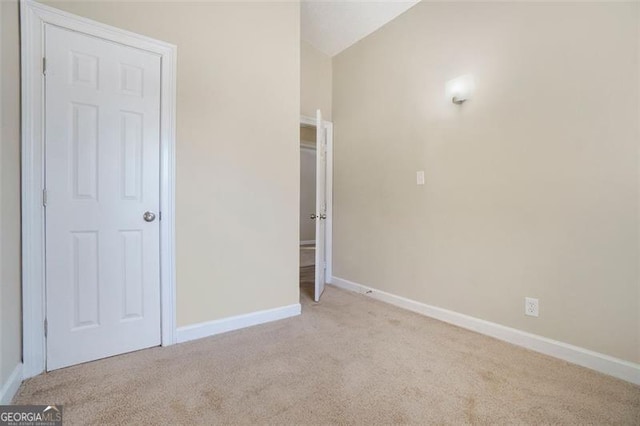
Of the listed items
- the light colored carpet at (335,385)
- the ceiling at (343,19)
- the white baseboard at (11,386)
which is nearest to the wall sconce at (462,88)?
the ceiling at (343,19)

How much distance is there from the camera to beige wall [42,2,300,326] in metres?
2.16

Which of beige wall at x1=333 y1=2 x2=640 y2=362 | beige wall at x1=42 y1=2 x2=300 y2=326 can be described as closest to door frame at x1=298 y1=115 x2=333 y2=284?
beige wall at x1=333 y1=2 x2=640 y2=362

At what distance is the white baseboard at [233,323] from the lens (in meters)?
2.19

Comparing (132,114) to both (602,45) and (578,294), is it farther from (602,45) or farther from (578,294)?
(578,294)

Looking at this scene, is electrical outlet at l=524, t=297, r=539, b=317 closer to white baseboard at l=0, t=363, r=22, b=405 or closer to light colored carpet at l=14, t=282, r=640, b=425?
light colored carpet at l=14, t=282, r=640, b=425

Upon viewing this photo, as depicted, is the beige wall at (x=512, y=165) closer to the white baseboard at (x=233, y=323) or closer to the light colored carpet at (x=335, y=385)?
the light colored carpet at (x=335, y=385)

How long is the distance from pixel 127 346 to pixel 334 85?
355 centimetres

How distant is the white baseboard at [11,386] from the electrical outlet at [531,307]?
310 cm

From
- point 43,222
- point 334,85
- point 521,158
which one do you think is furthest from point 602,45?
point 43,222

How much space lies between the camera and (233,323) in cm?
239

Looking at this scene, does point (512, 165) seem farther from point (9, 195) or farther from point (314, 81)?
point (9, 195)

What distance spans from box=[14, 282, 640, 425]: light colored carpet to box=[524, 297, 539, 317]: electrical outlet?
0.88ft

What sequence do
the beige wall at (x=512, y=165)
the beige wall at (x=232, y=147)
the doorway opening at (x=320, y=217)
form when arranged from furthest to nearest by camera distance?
1. the doorway opening at (x=320, y=217)
2. the beige wall at (x=232, y=147)
3. the beige wall at (x=512, y=165)

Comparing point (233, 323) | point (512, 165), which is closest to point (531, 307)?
point (512, 165)
